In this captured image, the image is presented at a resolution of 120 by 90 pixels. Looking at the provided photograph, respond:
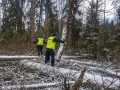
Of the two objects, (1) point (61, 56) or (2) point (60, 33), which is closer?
(1) point (61, 56)

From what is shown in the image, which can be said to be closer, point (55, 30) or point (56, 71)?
point (56, 71)

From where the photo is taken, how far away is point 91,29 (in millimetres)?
18438

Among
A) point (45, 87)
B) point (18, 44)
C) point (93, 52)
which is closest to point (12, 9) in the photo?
point (18, 44)

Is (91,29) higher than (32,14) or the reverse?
the reverse

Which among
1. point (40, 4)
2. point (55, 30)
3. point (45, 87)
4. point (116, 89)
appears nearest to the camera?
point (116, 89)

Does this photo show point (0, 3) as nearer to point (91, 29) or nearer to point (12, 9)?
point (12, 9)

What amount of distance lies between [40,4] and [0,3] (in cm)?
847

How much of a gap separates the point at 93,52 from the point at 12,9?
17968 millimetres

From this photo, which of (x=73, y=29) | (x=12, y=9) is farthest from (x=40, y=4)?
(x=73, y=29)

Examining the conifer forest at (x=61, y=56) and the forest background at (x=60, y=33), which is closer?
the conifer forest at (x=61, y=56)

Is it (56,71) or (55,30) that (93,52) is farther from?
(56,71)

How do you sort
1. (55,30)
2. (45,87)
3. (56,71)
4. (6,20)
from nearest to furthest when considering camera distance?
1. (45,87)
2. (56,71)
3. (55,30)
4. (6,20)

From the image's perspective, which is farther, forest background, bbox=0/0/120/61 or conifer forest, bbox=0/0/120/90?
forest background, bbox=0/0/120/61

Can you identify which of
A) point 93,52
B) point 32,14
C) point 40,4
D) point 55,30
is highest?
point 40,4
